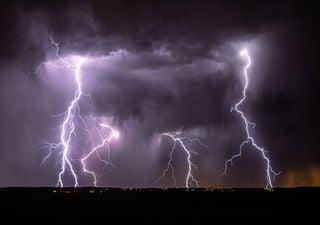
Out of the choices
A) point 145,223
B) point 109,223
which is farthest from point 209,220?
point 109,223

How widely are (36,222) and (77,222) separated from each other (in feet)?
5.23

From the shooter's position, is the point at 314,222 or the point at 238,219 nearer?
the point at 314,222

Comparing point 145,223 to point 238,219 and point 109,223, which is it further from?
point 238,219

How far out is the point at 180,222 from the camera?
19281mm

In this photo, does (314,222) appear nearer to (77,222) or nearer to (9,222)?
(77,222)

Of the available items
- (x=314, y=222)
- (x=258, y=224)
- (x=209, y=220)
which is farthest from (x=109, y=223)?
(x=314, y=222)

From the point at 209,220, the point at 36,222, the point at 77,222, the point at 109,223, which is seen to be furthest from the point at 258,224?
the point at 36,222

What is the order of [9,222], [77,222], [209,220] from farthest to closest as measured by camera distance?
[209,220]
[77,222]
[9,222]

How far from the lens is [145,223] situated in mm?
18828

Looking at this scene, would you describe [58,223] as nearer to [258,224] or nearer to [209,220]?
[209,220]

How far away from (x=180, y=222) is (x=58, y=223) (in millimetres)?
4824

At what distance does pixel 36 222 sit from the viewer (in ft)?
61.2

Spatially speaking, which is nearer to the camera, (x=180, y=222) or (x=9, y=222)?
(x=9, y=222)

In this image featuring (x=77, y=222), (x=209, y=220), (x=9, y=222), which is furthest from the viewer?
(x=209, y=220)
